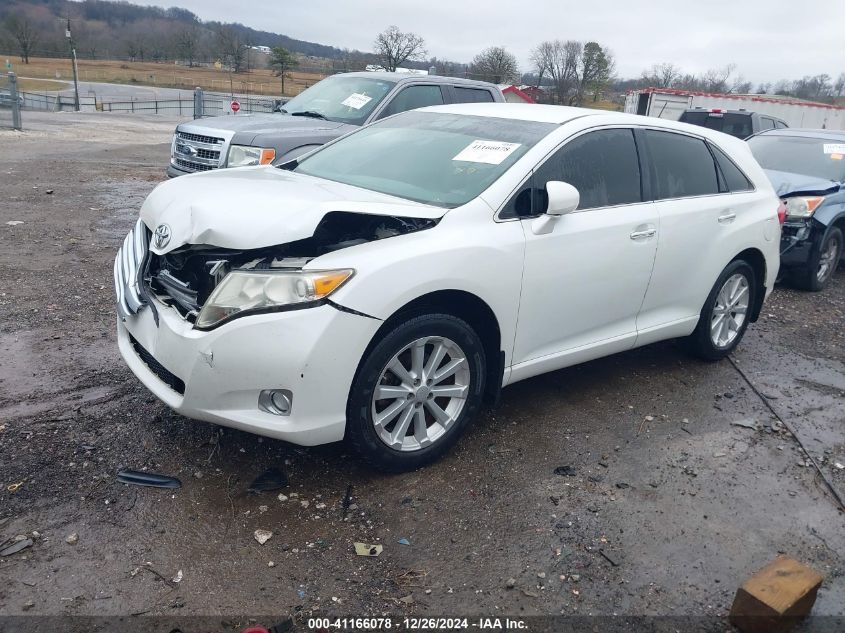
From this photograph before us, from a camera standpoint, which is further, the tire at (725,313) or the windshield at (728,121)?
the windshield at (728,121)

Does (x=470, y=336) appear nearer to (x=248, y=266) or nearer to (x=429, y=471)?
(x=429, y=471)

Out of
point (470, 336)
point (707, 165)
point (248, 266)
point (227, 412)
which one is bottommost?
point (227, 412)

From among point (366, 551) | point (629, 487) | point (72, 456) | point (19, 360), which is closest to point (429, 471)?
point (366, 551)

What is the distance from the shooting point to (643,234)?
4.23 metres

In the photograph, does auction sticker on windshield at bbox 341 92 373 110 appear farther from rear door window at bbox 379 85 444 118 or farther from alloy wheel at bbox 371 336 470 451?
alloy wheel at bbox 371 336 470 451

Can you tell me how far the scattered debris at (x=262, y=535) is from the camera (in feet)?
9.61

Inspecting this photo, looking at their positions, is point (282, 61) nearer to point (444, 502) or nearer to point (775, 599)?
point (444, 502)

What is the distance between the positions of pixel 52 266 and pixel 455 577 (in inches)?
209

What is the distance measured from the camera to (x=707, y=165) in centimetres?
489

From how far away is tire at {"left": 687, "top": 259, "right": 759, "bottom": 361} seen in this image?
16.4 ft

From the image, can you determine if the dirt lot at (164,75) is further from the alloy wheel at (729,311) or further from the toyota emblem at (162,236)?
the toyota emblem at (162,236)

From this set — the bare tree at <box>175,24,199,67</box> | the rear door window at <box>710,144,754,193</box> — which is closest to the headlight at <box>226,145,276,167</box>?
the rear door window at <box>710,144,754,193</box>

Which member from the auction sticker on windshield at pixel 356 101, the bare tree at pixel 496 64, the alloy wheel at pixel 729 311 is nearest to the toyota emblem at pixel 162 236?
the alloy wheel at pixel 729 311

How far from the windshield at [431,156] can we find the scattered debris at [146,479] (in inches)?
72.5
